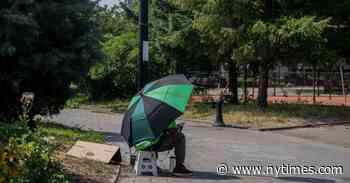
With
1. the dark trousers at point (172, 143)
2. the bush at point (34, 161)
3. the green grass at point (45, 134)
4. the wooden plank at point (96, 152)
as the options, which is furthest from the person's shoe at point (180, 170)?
the bush at point (34, 161)

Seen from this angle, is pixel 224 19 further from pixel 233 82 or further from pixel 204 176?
pixel 204 176

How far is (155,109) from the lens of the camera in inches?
375

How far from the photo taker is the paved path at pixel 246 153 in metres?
9.64

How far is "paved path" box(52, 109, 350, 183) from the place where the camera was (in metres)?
9.64

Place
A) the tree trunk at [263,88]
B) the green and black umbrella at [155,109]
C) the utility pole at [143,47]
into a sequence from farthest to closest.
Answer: the tree trunk at [263,88] < the utility pole at [143,47] < the green and black umbrella at [155,109]

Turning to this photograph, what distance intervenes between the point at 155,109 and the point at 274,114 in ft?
40.6

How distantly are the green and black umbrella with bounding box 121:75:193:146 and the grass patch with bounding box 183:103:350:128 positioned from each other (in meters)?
9.92

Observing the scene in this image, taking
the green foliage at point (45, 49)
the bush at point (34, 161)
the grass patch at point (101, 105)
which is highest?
the green foliage at point (45, 49)

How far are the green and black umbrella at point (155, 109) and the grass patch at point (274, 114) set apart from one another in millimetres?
9921

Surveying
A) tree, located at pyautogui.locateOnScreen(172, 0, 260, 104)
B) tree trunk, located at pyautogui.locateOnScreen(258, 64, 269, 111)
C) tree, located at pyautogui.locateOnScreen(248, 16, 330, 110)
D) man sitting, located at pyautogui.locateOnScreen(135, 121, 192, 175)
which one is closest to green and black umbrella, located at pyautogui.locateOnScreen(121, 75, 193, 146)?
man sitting, located at pyautogui.locateOnScreen(135, 121, 192, 175)

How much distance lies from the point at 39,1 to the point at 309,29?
10584mm

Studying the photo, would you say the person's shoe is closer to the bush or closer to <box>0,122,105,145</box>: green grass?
<box>0,122,105,145</box>: green grass

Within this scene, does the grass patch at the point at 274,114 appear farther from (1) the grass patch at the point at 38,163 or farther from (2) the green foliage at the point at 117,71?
(1) the grass patch at the point at 38,163

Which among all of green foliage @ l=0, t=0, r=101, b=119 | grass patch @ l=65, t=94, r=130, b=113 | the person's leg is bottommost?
grass patch @ l=65, t=94, r=130, b=113
